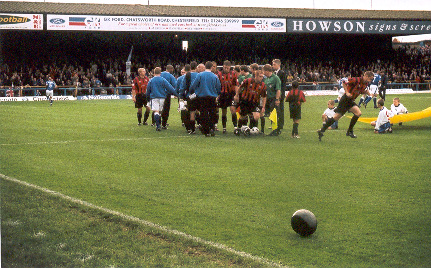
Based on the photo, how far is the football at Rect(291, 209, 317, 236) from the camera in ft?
18.7

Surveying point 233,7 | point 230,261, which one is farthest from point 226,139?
point 233,7

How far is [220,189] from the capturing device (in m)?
8.05

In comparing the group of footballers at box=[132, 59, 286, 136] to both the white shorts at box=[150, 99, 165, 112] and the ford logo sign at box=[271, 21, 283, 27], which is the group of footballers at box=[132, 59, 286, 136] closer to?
the white shorts at box=[150, 99, 165, 112]

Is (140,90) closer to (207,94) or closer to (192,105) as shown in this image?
(192,105)

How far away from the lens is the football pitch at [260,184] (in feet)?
18.4

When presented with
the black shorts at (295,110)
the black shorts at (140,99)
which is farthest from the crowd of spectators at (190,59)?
the black shorts at (295,110)

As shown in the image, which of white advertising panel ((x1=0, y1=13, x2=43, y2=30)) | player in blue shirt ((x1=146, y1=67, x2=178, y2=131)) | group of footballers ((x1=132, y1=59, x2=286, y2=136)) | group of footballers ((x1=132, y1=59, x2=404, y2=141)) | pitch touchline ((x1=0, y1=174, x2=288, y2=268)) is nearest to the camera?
pitch touchline ((x1=0, y1=174, x2=288, y2=268))

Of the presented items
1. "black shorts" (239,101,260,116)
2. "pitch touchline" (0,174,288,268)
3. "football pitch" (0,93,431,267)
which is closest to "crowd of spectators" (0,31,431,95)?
"football pitch" (0,93,431,267)

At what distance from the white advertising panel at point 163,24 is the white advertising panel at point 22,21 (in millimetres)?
683

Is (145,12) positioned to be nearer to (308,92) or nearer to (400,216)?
(308,92)

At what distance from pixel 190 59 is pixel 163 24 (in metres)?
5.18

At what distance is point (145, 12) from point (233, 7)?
8.15 m

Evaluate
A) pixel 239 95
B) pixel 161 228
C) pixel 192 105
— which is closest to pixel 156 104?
pixel 192 105

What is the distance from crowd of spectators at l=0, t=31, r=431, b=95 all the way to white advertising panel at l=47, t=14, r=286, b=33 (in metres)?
2.99
